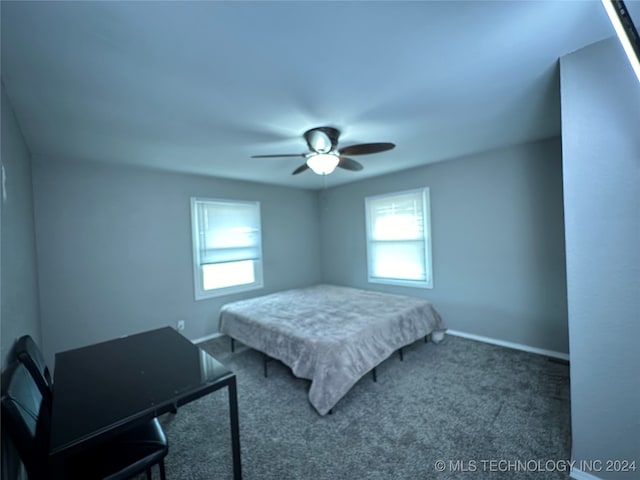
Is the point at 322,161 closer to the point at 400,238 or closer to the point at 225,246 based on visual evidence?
the point at 400,238

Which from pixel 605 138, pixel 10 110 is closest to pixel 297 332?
pixel 605 138

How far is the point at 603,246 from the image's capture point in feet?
4.52

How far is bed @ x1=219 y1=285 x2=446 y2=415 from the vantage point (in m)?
2.14

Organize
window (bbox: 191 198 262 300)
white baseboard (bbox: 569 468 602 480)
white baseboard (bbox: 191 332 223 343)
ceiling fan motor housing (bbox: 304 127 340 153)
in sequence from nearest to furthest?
white baseboard (bbox: 569 468 602 480) → ceiling fan motor housing (bbox: 304 127 340 153) → white baseboard (bbox: 191 332 223 343) → window (bbox: 191 198 262 300)

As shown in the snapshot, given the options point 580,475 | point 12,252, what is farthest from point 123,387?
point 580,475

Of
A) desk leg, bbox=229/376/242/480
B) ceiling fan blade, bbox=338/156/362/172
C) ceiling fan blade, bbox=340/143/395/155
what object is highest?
ceiling fan blade, bbox=340/143/395/155

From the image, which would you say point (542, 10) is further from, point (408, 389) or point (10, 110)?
point (10, 110)

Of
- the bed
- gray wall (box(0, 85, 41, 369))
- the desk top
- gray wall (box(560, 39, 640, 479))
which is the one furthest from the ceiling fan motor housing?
gray wall (box(0, 85, 41, 369))

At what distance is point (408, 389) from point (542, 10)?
2.68 meters

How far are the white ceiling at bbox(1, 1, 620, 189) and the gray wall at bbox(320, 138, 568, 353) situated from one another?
62 centimetres

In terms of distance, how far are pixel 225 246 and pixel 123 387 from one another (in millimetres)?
2893

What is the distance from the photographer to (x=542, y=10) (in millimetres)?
1185

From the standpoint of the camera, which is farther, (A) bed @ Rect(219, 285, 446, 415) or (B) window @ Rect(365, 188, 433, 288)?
(B) window @ Rect(365, 188, 433, 288)

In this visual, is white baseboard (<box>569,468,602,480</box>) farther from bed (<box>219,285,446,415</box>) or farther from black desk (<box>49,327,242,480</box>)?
black desk (<box>49,327,242,480</box>)
